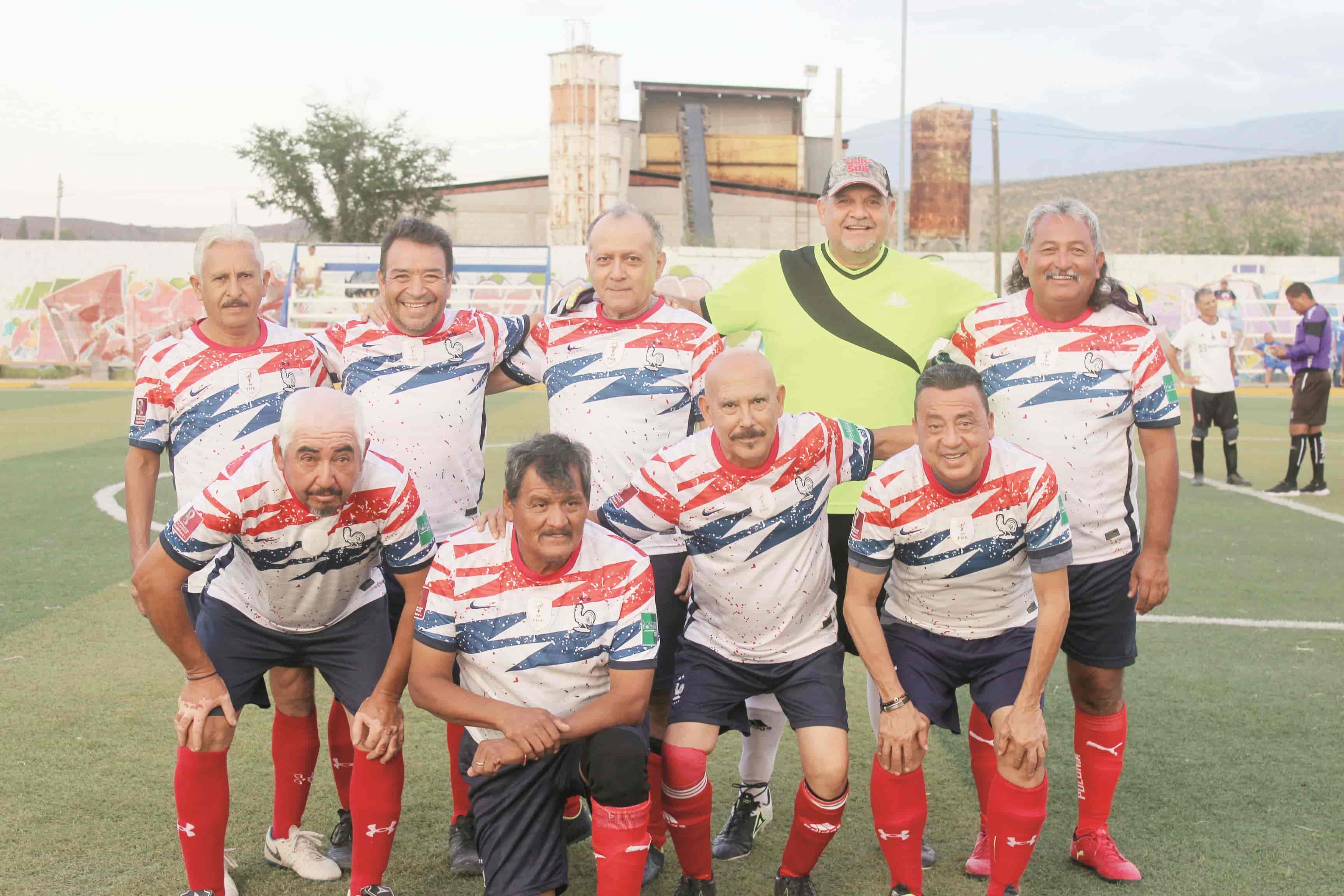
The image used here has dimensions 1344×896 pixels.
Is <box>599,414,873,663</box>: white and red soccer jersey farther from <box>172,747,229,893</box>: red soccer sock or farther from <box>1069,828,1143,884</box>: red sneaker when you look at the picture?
<box>172,747,229,893</box>: red soccer sock

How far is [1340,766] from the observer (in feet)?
15.6

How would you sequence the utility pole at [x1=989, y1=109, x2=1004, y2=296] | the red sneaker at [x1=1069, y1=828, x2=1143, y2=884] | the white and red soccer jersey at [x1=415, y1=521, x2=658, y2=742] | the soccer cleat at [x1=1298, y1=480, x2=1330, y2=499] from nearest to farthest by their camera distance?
1. the white and red soccer jersey at [x1=415, y1=521, x2=658, y2=742]
2. the red sneaker at [x1=1069, y1=828, x2=1143, y2=884]
3. the soccer cleat at [x1=1298, y1=480, x2=1330, y2=499]
4. the utility pole at [x1=989, y1=109, x2=1004, y2=296]

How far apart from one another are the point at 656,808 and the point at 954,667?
3.84 feet

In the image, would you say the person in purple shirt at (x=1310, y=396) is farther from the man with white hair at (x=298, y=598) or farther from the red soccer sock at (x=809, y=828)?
the man with white hair at (x=298, y=598)

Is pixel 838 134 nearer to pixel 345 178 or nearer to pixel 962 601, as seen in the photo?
pixel 345 178

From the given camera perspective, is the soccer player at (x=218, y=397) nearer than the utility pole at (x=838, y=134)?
Yes

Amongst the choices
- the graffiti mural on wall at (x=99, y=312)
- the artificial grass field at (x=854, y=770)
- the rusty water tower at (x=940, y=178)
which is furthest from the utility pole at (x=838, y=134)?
the artificial grass field at (x=854, y=770)

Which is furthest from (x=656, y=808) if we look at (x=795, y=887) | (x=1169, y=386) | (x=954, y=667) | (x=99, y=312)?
(x=99, y=312)

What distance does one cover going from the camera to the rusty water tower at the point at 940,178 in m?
41.0

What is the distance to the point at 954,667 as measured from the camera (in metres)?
3.81

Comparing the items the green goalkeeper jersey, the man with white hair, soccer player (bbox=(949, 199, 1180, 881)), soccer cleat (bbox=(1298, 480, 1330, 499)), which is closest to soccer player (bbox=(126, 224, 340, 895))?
the man with white hair

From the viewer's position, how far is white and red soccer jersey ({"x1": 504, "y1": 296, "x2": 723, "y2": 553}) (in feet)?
13.6

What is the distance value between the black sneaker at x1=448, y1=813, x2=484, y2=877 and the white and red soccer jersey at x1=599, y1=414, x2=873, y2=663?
107 cm

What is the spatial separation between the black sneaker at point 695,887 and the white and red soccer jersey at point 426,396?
1415 millimetres
